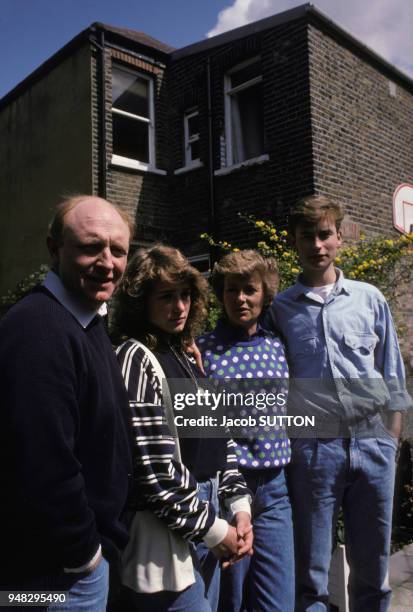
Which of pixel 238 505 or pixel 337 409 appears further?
pixel 337 409

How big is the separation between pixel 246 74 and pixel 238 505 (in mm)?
7939

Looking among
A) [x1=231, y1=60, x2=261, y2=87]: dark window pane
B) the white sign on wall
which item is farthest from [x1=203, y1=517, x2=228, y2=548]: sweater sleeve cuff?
[x1=231, y1=60, x2=261, y2=87]: dark window pane

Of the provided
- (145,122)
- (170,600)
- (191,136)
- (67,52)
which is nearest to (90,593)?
(170,600)

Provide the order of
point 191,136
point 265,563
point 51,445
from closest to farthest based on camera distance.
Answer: point 51,445
point 265,563
point 191,136

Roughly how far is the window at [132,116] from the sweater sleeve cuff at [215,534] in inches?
315

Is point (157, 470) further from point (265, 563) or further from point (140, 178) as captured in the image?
point (140, 178)

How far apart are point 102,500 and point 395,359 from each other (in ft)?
5.43

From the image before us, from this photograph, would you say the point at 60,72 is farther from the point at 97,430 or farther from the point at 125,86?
the point at 97,430

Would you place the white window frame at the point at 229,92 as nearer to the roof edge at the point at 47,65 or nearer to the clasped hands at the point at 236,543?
the roof edge at the point at 47,65

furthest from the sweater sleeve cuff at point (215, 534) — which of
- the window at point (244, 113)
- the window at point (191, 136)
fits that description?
the window at point (191, 136)

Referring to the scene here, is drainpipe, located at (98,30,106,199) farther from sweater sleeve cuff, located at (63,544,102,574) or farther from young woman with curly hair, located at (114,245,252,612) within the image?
sweater sleeve cuff, located at (63,544,102,574)

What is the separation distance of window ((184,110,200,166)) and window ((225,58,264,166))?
810 millimetres

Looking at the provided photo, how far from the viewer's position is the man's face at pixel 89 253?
1552 mm

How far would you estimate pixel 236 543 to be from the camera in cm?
178
